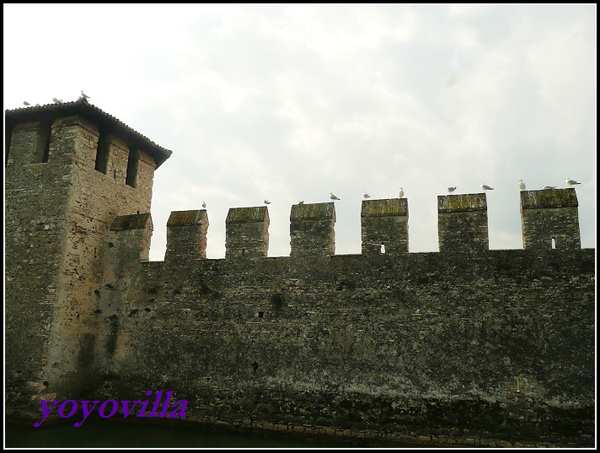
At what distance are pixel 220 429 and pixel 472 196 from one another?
295 inches

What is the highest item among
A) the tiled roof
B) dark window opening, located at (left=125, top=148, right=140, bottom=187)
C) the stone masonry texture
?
the tiled roof

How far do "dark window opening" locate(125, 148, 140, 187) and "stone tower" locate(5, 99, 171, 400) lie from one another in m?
0.49

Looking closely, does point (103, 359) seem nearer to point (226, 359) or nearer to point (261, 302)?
point (226, 359)

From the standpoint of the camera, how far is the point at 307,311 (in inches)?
386

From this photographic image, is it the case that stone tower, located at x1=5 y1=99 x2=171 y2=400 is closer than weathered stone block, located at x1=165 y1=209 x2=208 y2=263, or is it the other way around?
stone tower, located at x1=5 y1=99 x2=171 y2=400

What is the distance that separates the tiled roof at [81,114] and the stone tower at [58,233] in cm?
3

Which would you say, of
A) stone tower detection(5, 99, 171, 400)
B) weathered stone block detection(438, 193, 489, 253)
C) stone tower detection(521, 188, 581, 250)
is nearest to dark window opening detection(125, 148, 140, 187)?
stone tower detection(5, 99, 171, 400)

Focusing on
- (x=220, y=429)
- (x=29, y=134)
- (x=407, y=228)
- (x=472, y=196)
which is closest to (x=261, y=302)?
(x=220, y=429)

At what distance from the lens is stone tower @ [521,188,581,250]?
882 centimetres

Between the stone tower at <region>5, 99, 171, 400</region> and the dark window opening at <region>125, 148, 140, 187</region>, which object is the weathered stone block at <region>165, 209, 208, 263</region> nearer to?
the stone tower at <region>5, 99, 171, 400</region>

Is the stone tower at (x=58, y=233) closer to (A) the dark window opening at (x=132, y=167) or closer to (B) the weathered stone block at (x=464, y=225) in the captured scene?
(A) the dark window opening at (x=132, y=167)

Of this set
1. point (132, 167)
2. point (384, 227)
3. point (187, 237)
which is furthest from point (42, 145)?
point (384, 227)

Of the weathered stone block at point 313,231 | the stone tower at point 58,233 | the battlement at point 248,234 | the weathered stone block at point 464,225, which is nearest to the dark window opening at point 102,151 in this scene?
the stone tower at point 58,233

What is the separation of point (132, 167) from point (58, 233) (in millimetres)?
3377
